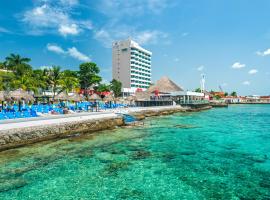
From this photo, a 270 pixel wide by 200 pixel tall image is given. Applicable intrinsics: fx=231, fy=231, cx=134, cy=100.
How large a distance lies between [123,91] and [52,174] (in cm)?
9139

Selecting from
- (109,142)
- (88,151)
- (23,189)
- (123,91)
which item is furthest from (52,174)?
(123,91)

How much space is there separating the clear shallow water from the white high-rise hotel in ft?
317

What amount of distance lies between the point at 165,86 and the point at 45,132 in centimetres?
4697

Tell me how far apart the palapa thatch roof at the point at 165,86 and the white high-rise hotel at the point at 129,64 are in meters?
49.3

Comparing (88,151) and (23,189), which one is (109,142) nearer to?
(88,151)

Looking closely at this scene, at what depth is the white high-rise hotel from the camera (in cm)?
11625

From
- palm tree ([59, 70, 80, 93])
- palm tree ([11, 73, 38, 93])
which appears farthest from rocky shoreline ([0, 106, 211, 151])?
palm tree ([59, 70, 80, 93])

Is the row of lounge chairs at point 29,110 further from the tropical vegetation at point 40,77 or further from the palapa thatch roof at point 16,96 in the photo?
the tropical vegetation at point 40,77

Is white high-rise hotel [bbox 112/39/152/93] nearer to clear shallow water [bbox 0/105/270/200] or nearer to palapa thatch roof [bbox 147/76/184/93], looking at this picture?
palapa thatch roof [bbox 147/76/184/93]

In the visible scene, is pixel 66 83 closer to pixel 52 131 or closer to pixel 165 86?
pixel 165 86

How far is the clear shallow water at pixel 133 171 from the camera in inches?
320

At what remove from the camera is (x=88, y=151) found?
13719mm

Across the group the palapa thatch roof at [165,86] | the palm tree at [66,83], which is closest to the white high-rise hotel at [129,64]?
the palapa thatch roof at [165,86]

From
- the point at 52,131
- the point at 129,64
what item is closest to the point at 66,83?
the point at 52,131
